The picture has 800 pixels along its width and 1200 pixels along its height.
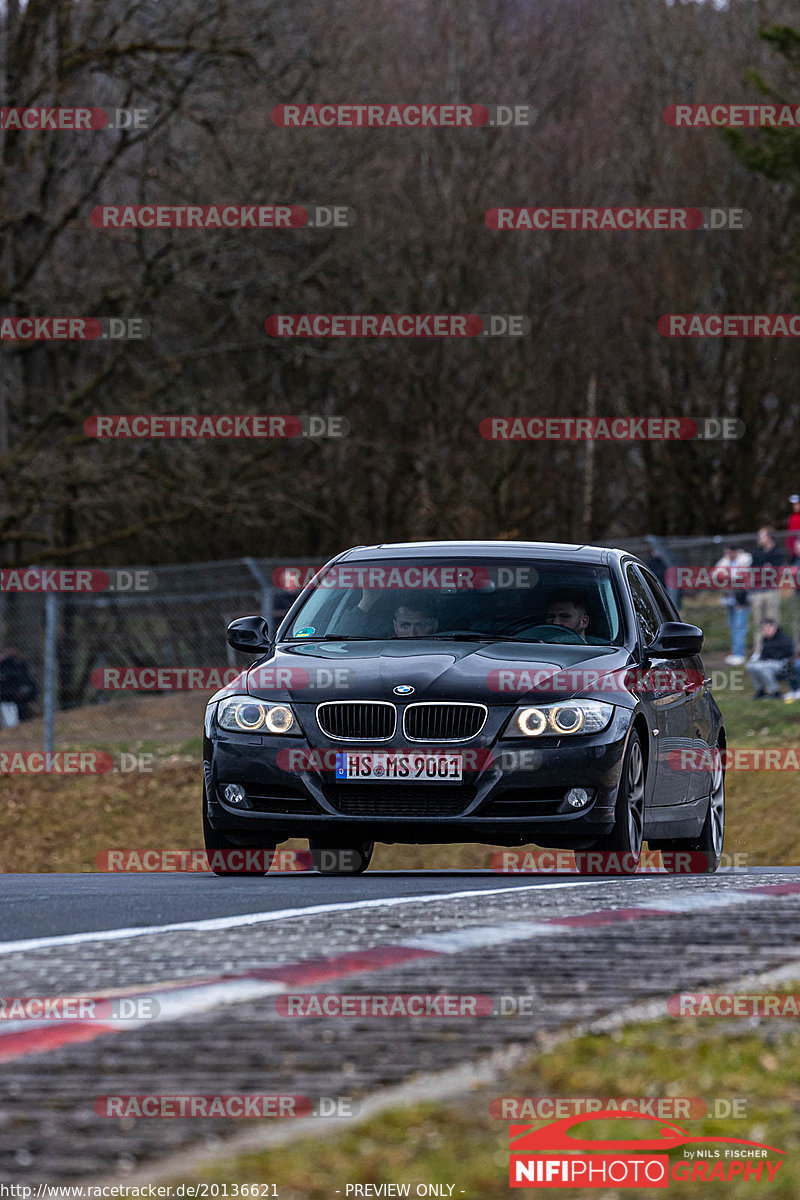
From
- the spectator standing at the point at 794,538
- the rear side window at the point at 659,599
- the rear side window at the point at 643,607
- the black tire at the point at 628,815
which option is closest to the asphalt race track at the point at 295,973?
the black tire at the point at 628,815

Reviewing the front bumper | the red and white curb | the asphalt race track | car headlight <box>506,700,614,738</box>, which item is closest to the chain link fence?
the front bumper

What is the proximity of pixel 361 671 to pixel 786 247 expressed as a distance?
110 ft

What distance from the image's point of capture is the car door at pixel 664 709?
35.4ft

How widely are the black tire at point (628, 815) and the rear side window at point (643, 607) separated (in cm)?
102

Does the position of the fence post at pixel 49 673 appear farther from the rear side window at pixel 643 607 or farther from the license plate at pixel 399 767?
the license plate at pixel 399 767

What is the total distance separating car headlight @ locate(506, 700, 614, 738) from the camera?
9.78 metres

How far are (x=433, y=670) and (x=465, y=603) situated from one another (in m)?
1.08

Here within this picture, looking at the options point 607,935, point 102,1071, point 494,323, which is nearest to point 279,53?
point 494,323

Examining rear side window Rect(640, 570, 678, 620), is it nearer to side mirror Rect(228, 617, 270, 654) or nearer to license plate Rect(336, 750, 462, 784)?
side mirror Rect(228, 617, 270, 654)

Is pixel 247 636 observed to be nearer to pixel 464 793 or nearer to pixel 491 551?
pixel 491 551

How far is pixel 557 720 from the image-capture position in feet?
32.2

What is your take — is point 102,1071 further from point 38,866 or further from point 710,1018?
point 38,866

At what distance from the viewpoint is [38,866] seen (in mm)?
19844

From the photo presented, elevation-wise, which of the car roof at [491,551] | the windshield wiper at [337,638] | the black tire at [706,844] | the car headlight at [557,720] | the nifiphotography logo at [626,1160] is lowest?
the black tire at [706,844]
